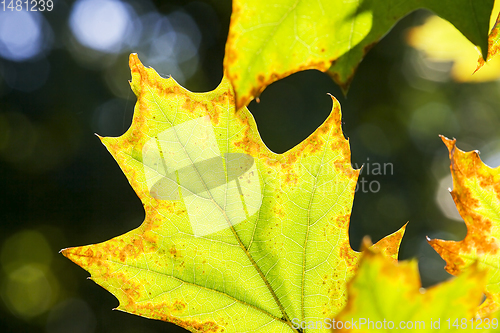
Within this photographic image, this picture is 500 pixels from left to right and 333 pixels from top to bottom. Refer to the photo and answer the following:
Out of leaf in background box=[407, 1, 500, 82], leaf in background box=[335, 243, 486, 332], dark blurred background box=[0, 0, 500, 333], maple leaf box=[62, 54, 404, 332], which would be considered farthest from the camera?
dark blurred background box=[0, 0, 500, 333]

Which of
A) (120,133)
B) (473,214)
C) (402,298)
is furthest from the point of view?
(120,133)

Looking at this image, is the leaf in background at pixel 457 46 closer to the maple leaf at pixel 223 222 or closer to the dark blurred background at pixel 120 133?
the maple leaf at pixel 223 222

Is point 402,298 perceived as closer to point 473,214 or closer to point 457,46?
point 473,214

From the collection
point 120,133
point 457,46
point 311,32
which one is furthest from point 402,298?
point 120,133

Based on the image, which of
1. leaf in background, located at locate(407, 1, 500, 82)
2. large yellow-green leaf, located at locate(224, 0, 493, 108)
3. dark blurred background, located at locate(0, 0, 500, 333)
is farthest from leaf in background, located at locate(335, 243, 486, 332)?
dark blurred background, located at locate(0, 0, 500, 333)

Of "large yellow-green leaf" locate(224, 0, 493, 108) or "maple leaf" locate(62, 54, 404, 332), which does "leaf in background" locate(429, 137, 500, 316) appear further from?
"large yellow-green leaf" locate(224, 0, 493, 108)
